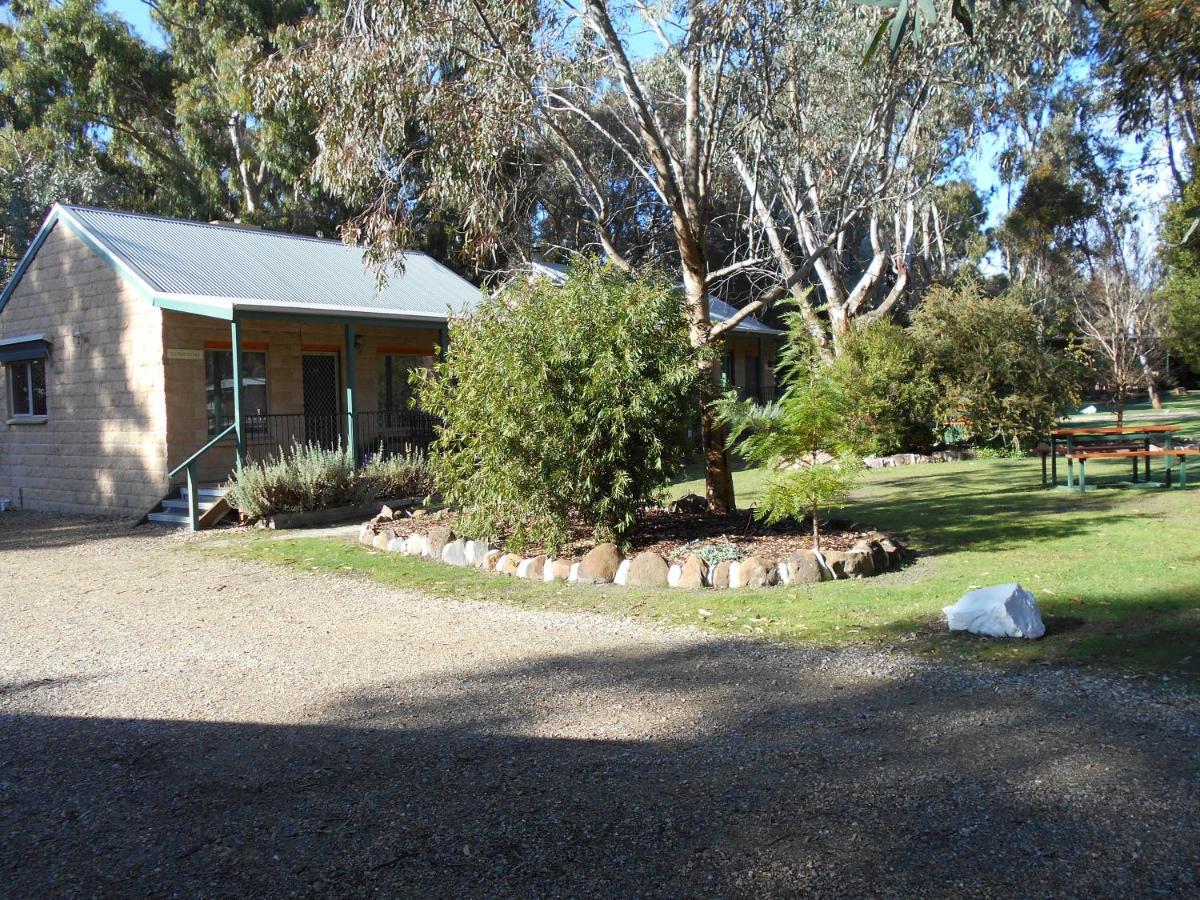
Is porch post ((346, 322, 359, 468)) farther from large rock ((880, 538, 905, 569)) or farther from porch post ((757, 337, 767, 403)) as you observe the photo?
porch post ((757, 337, 767, 403))

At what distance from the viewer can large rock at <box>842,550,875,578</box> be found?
8.16 m

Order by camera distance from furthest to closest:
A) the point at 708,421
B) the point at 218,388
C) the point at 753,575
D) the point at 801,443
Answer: the point at 218,388 → the point at 708,421 → the point at 801,443 → the point at 753,575

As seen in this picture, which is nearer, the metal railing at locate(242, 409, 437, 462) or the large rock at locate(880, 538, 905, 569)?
the large rock at locate(880, 538, 905, 569)

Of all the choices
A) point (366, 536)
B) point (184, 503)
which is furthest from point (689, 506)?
point (184, 503)

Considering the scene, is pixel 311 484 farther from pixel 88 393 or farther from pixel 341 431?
pixel 88 393

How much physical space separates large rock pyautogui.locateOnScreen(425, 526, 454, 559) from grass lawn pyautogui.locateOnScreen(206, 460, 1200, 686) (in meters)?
0.17

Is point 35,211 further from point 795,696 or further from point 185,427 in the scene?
point 795,696

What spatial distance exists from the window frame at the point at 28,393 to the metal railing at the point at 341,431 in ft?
12.9

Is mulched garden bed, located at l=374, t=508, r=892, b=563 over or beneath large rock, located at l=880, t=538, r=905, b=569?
over

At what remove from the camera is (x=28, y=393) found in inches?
682

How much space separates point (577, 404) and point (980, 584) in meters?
3.68

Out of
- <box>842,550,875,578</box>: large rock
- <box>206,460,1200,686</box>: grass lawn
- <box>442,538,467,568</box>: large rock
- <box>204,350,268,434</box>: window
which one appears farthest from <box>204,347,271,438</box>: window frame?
<box>842,550,875,578</box>: large rock

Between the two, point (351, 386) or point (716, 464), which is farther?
point (351, 386)

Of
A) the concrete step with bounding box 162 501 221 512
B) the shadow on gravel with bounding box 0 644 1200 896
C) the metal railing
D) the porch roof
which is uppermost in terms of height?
the porch roof
